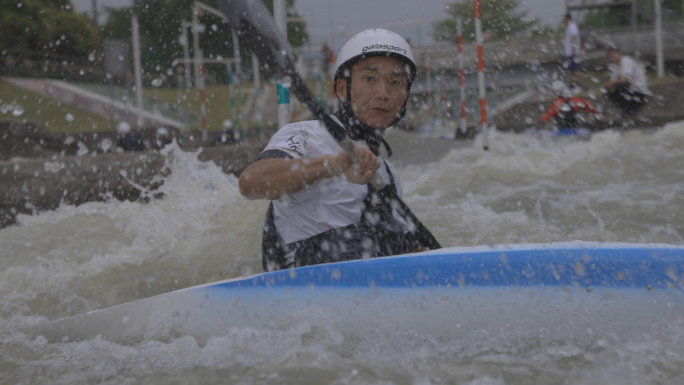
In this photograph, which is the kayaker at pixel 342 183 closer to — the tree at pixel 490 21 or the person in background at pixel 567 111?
the person in background at pixel 567 111

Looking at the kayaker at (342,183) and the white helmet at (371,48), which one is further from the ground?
the white helmet at (371,48)

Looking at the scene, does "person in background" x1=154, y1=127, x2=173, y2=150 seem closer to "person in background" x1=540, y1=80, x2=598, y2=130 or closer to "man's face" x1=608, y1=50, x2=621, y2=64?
"person in background" x1=540, y1=80, x2=598, y2=130

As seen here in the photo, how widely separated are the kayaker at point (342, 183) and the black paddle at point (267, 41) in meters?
0.16

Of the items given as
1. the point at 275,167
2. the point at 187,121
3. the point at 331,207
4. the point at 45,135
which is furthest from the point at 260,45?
the point at 187,121

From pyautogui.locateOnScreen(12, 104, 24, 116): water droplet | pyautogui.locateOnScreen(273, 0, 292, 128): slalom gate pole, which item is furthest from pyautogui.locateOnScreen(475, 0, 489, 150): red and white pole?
pyautogui.locateOnScreen(12, 104, 24, 116): water droplet

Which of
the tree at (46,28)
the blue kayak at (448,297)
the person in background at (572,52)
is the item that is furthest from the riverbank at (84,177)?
the tree at (46,28)

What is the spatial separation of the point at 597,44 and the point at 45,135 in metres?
17.1

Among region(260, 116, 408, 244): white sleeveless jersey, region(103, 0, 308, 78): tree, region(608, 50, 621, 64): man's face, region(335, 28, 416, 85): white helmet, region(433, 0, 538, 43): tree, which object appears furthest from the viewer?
region(433, 0, 538, 43): tree

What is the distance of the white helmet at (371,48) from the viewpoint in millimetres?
2402

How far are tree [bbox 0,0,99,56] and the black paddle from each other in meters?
23.0

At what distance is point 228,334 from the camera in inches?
83.9

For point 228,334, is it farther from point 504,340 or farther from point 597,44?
point 597,44

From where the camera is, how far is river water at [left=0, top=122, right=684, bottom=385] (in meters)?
1.83

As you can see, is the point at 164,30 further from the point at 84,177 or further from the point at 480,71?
the point at 84,177
